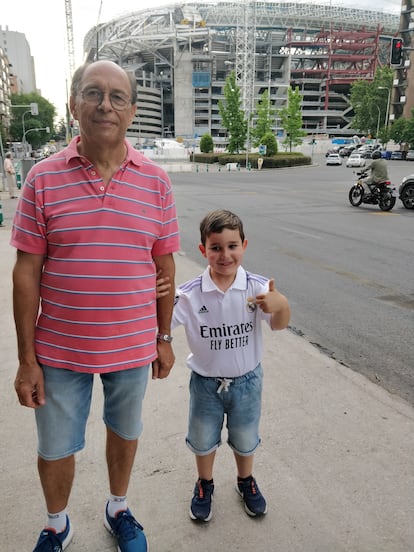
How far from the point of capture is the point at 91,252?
5.84 ft

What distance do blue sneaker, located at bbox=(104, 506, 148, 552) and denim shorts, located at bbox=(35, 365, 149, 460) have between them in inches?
14.0

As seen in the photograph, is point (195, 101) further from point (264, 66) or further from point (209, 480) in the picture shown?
point (209, 480)

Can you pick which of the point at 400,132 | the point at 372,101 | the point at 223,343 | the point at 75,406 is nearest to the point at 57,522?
the point at 75,406

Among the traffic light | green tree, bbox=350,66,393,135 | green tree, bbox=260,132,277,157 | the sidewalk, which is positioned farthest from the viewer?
green tree, bbox=350,66,393,135

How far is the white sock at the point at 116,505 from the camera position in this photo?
215cm

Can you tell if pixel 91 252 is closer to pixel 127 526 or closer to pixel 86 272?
pixel 86 272

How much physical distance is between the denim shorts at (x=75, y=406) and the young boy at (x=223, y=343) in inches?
11.9

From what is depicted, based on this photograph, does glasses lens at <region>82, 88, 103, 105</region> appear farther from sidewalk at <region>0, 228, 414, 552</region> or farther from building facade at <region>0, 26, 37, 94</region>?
building facade at <region>0, 26, 37, 94</region>

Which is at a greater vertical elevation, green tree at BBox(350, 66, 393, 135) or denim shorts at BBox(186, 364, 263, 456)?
green tree at BBox(350, 66, 393, 135)

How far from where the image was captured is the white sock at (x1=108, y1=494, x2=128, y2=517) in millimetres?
2146

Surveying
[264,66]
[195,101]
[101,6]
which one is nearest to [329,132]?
[264,66]

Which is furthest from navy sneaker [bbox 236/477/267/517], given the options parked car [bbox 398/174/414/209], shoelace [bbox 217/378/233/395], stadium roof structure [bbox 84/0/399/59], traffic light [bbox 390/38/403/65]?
stadium roof structure [bbox 84/0/399/59]

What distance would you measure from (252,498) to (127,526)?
0.58 meters

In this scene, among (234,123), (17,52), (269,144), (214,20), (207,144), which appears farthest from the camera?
(17,52)
